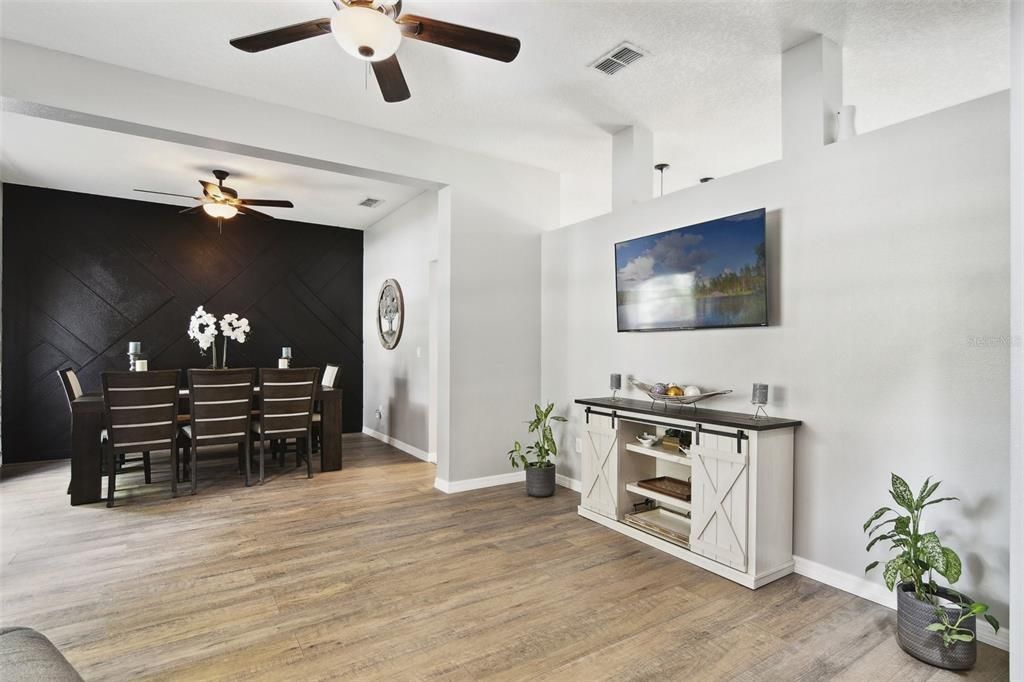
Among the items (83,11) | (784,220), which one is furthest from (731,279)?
(83,11)

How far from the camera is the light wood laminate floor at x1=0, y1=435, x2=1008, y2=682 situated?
2.06 m

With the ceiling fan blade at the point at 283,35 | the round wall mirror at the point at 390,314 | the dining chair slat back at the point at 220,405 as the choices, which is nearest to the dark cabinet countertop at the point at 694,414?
the ceiling fan blade at the point at 283,35

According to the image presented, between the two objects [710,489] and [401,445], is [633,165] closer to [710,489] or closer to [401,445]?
[710,489]

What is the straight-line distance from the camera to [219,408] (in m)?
4.55

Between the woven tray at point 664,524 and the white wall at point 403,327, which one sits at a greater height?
the white wall at point 403,327

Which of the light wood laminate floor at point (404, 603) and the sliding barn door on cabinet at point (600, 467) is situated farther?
the sliding barn door on cabinet at point (600, 467)

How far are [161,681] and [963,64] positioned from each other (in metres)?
4.94

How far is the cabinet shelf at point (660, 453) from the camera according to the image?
3.21 metres

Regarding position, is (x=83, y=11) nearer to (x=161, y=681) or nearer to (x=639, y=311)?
(x=161, y=681)

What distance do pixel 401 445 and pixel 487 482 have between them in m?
2.03

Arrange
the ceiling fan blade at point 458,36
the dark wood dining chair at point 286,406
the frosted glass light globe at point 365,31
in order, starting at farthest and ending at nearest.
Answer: the dark wood dining chair at point 286,406, the ceiling fan blade at point 458,36, the frosted glass light globe at point 365,31

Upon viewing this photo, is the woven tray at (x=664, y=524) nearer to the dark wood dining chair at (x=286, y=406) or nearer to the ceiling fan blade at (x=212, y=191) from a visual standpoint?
the dark wood dining chair at (x=286, y=406)

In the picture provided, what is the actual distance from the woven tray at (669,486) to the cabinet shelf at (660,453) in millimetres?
159

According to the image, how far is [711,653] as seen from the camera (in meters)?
2.13
